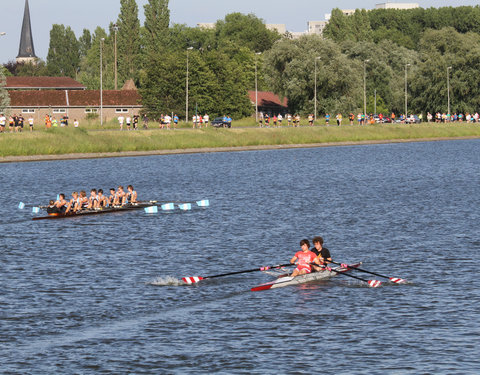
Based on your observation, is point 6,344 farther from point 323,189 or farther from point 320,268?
point 323,189

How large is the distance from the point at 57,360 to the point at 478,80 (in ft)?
453

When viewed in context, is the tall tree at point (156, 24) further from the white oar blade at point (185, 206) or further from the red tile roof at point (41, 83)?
the white oar blade at point (185, 206)

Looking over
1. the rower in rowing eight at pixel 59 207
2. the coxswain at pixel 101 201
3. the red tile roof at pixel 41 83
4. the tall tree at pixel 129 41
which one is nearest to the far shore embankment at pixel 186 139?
the coxswain at pixel 101 201

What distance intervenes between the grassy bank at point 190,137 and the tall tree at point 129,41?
7267 cm

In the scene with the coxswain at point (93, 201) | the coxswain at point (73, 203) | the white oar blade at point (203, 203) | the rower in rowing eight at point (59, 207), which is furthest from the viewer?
the white oar blade at point (203, 203)

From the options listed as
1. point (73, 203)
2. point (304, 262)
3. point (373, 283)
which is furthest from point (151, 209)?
point (373, 283)

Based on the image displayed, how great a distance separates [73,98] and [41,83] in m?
28.2

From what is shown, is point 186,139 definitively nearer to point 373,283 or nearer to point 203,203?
point 203,203

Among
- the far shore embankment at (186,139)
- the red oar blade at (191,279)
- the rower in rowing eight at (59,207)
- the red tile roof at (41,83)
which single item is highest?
the red tile roof at (41,83)

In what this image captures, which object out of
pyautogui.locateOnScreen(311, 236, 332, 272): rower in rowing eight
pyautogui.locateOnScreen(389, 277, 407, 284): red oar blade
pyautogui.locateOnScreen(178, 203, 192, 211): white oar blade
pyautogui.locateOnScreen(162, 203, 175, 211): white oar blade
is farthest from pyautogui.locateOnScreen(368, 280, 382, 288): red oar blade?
pyautogui.locateOnScreen(178, 203, 192, 211): white oar blade

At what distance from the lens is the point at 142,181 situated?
7662 centimetres

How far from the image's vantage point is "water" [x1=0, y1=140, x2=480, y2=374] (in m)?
22.8

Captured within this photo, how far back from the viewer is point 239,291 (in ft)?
99.5

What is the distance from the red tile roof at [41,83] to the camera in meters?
185
